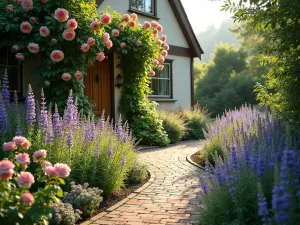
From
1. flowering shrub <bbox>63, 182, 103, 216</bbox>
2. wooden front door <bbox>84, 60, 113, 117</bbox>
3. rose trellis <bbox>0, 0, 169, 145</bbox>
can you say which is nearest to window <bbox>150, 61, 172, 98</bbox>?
wooden front door <bbox>84, 60, 113, 117</bbox>

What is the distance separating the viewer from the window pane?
12.4m

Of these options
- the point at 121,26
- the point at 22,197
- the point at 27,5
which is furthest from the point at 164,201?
the point at 121,26

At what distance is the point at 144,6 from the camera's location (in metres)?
13.0

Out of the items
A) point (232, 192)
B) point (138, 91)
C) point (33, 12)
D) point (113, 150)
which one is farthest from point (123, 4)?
point (232, 192)

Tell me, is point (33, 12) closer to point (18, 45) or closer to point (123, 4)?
point (18, 45)

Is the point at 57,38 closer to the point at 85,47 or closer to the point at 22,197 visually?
the point at 85,47

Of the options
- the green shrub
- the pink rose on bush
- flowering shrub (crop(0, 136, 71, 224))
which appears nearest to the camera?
flowering shrub (crop(0, 136, 71, 224))

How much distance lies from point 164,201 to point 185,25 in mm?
11173

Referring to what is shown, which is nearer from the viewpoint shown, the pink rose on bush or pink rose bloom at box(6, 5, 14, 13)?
pink rose bloom at box(6, 5, 14, 13)

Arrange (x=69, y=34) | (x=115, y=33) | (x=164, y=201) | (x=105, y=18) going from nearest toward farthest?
(x=164, y=201)
(x=69, y=34)
(x=105, y=18)
(x=115, y=33)

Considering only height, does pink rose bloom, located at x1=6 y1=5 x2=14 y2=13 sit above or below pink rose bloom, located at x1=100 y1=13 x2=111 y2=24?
above

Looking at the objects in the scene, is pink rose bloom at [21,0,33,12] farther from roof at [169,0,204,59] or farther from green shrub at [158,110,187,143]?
roof at [169,0,204,59]

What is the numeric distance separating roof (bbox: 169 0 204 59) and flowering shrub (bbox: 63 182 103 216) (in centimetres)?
1149

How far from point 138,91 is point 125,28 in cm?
190
